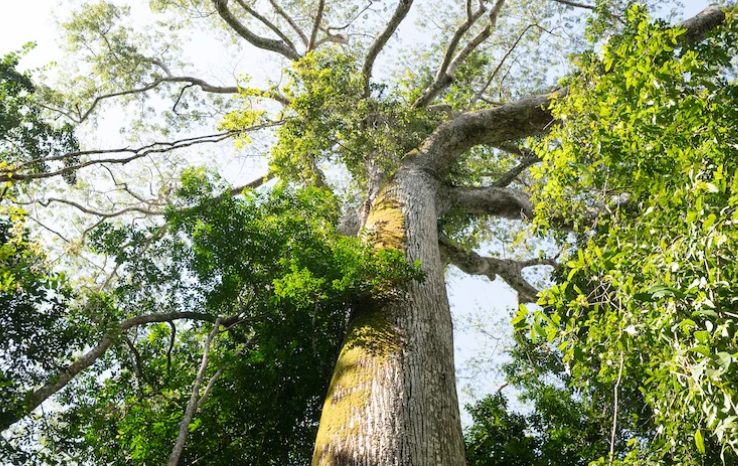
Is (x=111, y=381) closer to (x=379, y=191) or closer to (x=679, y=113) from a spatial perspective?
(x=379, y=191)

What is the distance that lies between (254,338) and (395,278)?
162cm

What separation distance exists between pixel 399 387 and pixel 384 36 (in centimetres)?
628

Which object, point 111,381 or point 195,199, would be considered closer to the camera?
point 111,381

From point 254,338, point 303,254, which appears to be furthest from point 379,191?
point 254,338

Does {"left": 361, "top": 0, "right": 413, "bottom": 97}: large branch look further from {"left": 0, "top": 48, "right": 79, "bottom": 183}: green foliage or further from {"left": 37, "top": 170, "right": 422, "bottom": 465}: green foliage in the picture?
{"left": 0, "top": 48, "right": 79, "bottom": 183}: green foliage

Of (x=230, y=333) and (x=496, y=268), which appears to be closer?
(x=230, y=333)

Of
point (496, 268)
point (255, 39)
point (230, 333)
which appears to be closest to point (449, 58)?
point (255, 39)

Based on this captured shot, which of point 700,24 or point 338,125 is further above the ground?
point 700,24

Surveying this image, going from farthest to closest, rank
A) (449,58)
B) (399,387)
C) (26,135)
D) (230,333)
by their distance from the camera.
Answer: (449,58) → (26,135) → (230,333) → (399,387)

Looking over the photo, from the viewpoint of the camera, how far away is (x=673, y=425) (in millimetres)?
2760

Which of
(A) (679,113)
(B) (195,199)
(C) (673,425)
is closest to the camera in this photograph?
(C) (673,425)

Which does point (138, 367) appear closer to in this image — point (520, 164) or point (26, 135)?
point (26, 135)

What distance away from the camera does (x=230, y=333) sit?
552 centimetres

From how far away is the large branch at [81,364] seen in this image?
3.66 metres
